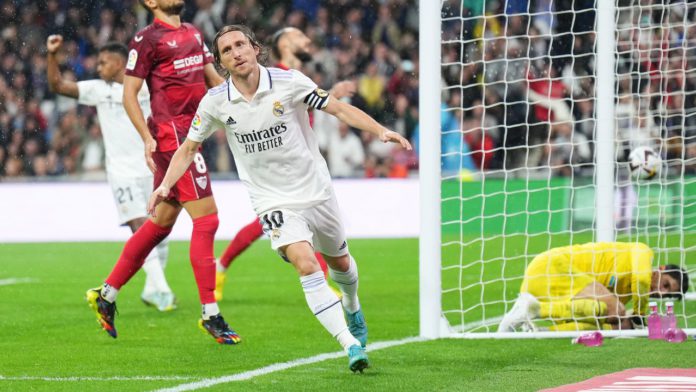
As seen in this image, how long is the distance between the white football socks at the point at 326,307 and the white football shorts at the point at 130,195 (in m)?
3.79

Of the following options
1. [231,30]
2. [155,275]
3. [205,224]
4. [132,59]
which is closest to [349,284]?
[205,224]

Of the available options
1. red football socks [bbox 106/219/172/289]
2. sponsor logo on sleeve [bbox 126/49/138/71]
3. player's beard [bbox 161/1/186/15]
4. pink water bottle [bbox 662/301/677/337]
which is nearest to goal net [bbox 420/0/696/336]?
pink water bottle [bbox 662/301/677/337]

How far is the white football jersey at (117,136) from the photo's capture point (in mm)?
9922

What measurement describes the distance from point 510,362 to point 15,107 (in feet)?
48.1

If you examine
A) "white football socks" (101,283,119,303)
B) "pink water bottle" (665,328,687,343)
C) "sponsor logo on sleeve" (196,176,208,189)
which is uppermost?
"sponsor logo on sleeve" (196,176,208,189)

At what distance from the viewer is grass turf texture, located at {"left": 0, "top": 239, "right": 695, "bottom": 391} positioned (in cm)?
593

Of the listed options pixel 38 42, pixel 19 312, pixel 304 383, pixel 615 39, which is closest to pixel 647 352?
pixel 304 383

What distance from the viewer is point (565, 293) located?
8.25m

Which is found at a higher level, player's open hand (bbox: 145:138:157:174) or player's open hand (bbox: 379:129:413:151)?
player's open hand (bbox: 379:129:413:151)

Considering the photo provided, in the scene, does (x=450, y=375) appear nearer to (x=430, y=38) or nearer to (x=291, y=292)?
(x=430, y=38)

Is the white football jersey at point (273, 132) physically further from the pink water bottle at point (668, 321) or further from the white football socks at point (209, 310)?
the pink water bottle at point (668, 321)

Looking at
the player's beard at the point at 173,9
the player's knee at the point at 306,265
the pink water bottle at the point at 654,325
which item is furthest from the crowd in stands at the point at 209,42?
the player's knee at the point at 306,265

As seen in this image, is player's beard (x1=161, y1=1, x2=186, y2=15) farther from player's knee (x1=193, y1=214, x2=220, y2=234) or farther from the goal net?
the goal net

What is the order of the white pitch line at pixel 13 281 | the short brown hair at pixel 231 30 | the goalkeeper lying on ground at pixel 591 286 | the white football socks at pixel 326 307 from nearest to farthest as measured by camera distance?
1. the white football socks at pixel 326 307
2. the short brown hair at pixel 231 30
3. the goalkeeper lying on ground at pixel 591 286
4. the white pitch line at pixel 13 281
